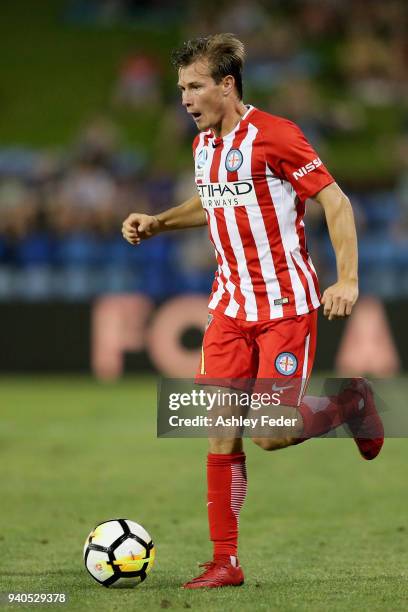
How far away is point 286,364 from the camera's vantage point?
481 cm

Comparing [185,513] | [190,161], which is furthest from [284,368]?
[190,161]

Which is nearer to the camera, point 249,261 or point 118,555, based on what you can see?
point 118,555

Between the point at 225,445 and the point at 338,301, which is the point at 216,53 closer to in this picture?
the point at 338,301

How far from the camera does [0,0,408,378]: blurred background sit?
13672mm

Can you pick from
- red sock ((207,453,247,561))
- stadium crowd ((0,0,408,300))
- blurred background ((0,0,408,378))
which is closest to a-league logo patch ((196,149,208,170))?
red sock ((207,453,247,561))

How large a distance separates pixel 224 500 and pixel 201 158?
137cm

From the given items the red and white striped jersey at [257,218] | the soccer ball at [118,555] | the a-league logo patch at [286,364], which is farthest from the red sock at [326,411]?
the soccer ball at [118,555]

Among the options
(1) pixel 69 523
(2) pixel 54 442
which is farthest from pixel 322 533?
(2) pixel 54 442

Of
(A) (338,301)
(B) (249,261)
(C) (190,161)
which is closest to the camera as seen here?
(A) (338,301)

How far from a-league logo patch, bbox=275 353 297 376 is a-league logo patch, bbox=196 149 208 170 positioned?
2.73 ft

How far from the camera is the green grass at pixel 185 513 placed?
4633 millimetres

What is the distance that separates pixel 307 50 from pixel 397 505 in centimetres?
Answer: 1351

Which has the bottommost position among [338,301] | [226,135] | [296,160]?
[338,301]

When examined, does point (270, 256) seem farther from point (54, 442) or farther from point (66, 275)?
point (66, 275)
